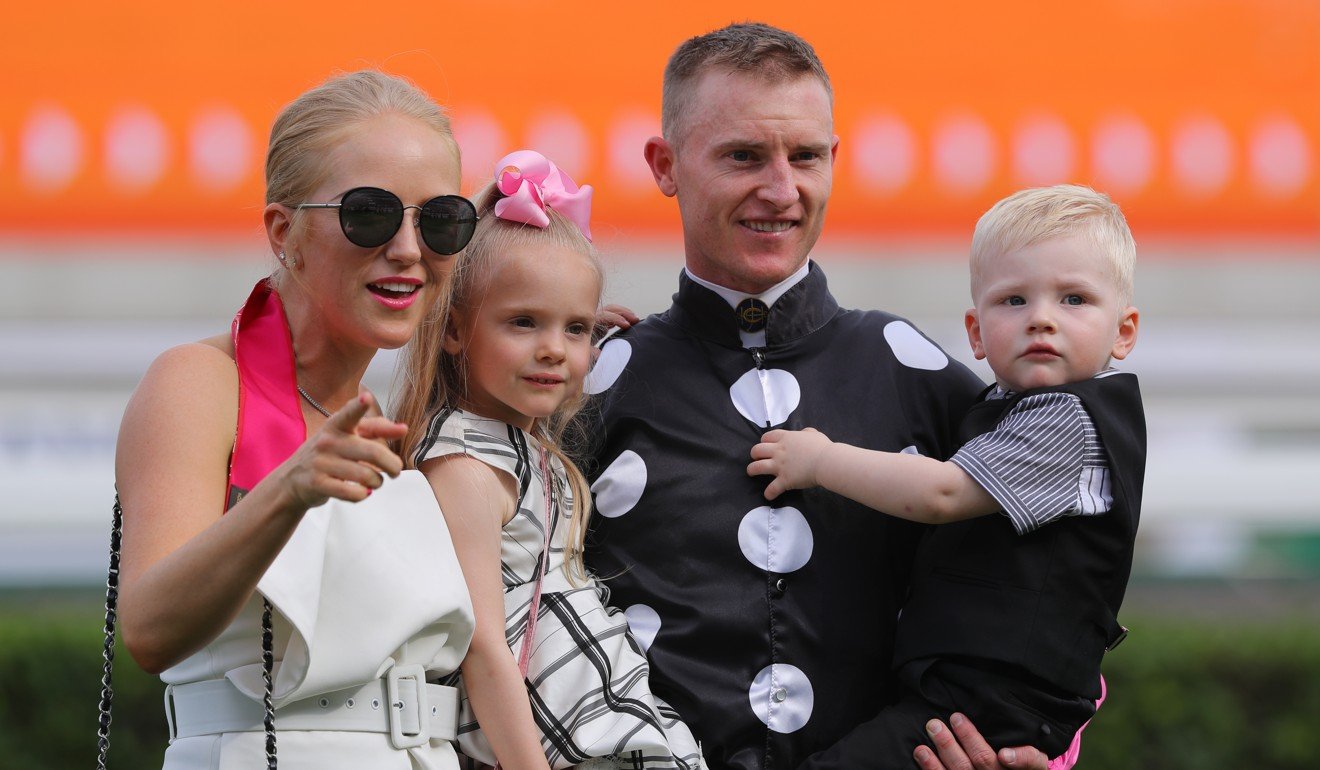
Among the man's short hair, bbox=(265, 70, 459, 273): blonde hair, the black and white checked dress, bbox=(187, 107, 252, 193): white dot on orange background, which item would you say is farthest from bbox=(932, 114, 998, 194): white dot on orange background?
bbox=(265, 70, 459, 273): blonde hair

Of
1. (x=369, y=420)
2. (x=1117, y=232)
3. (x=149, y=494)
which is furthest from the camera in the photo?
(x=1117, y=232)

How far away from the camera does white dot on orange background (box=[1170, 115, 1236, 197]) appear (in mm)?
8172

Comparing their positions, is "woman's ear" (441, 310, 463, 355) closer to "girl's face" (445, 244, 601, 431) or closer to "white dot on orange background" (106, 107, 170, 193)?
"girl's face" (445, 244, 601, 431)

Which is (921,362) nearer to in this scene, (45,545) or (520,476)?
(520,476)

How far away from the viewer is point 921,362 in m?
3.35

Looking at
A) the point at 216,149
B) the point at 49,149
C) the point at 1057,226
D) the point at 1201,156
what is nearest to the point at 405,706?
the point at 1057,226

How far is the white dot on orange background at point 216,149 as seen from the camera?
793cm

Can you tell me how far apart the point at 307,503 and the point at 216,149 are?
20.1ft

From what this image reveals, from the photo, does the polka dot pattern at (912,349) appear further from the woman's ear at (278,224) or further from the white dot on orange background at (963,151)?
the white dot on orange background at (963,151)

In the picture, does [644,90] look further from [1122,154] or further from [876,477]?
[876,477]

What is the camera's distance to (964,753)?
297 cm

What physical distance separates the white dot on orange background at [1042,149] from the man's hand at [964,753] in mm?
5572

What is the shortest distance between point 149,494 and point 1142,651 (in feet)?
15.6

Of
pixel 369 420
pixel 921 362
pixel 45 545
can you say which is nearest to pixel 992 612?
pixel 921 362
